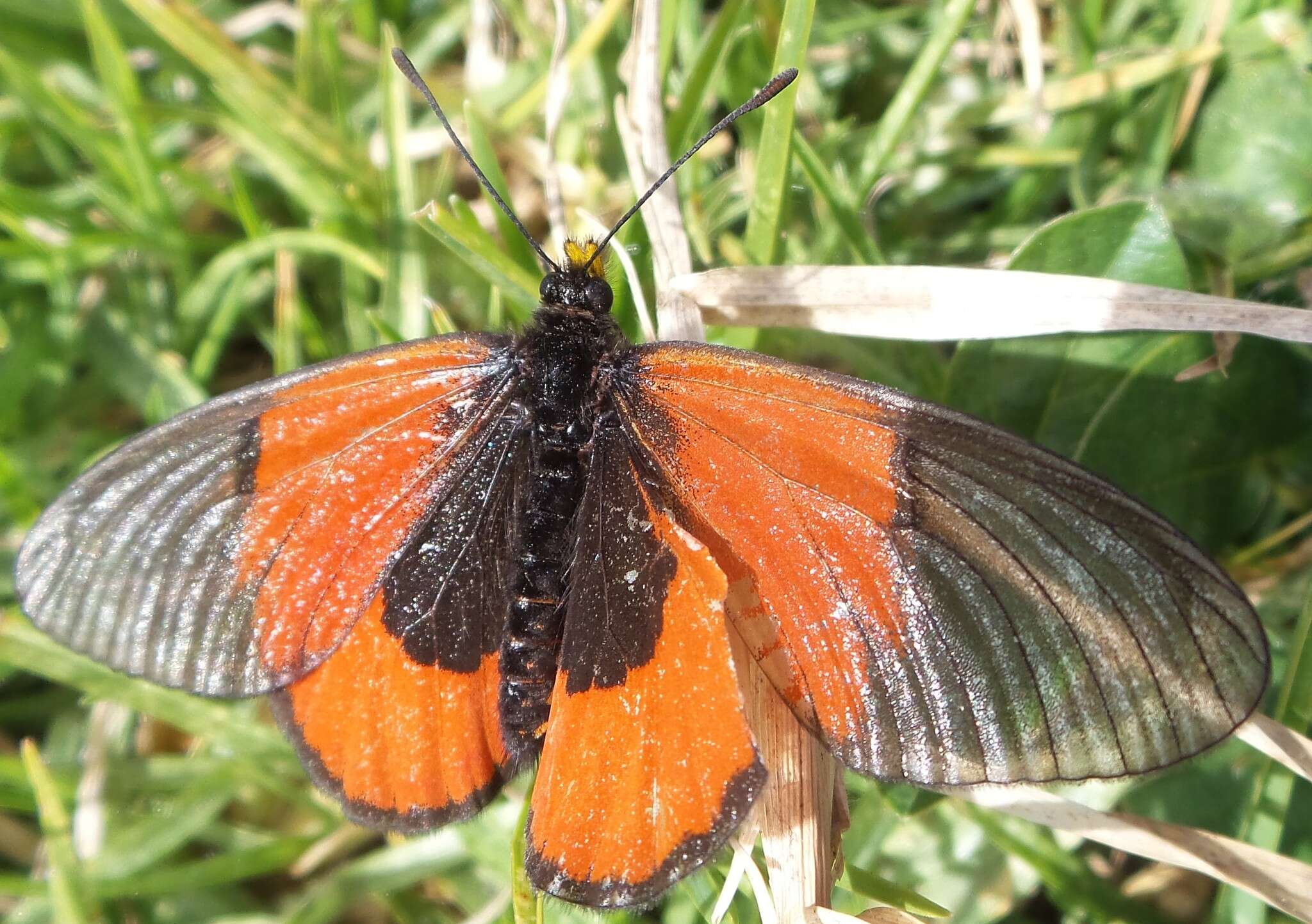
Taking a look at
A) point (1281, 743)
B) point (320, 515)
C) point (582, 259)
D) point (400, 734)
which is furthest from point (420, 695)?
point (1281, 743)

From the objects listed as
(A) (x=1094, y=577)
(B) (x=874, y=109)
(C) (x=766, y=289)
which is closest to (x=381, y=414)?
(C) (x=766, y=289)

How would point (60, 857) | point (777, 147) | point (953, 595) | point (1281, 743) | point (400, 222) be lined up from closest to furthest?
1. point (953, 595)
2. point (1281, 743)
3. point (777, 147)
4. point (60, 857)
5. point (400, 222)

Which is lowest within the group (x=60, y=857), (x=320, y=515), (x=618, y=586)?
(x=60, y=857)

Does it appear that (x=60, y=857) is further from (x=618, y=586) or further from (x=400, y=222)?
(x=400, y=222)

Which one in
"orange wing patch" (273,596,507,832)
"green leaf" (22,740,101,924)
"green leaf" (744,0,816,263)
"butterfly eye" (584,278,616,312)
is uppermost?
"green leaf" (744,0,816,263)

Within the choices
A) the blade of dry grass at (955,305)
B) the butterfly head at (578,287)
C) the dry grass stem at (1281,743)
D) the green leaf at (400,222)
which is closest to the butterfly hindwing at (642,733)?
the butterfly head at (578,287)

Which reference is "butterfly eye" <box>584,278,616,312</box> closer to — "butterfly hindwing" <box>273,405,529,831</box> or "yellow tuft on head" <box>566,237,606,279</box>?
"yellow tuft on head" <box>566,237,606,279</box>

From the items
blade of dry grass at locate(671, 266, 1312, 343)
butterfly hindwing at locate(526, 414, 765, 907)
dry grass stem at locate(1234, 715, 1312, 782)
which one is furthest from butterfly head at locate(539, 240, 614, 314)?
dry grass stem at locate(1234, 715, 1312, 782)
